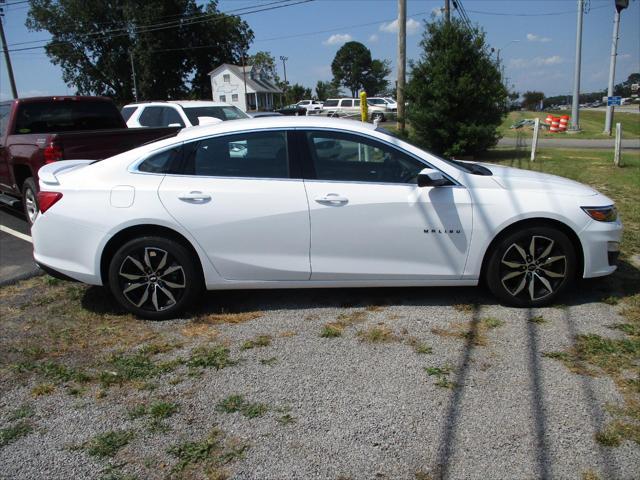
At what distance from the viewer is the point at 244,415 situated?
3.00 metres

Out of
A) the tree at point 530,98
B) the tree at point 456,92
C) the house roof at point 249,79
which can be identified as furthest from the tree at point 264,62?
the tree at point 456,92

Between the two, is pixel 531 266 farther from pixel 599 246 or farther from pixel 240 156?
pixel 240 156

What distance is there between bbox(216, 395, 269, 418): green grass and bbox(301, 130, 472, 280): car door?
138 cm

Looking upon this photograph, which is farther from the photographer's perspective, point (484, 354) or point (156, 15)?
point (156, 15)

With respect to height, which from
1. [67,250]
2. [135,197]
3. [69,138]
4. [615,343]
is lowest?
[615,343]

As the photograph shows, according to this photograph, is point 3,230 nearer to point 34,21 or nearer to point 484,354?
point 484,354

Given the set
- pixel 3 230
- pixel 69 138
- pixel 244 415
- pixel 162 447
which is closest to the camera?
pixel 162 447

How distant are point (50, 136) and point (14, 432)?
4469 mm

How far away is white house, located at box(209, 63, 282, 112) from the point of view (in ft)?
220

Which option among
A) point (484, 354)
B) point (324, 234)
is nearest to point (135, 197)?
point (324, 234)

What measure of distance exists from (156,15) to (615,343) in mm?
63610

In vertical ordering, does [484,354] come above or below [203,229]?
below

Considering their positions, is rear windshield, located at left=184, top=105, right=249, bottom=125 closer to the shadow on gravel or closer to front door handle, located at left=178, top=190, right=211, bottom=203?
the shadow on gravel

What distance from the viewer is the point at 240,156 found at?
4281mm
